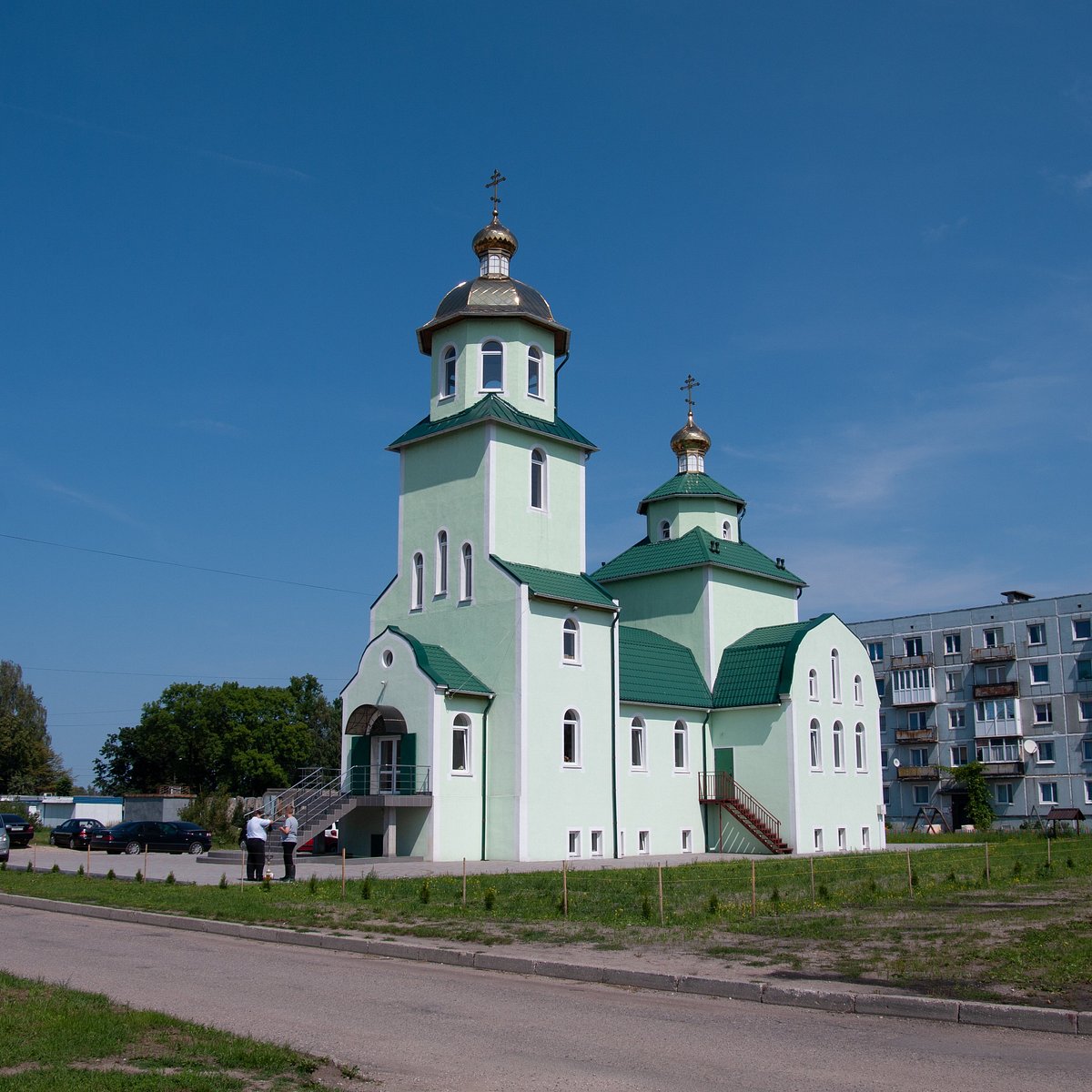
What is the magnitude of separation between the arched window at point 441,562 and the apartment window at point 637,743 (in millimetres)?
6570

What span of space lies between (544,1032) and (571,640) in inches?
868

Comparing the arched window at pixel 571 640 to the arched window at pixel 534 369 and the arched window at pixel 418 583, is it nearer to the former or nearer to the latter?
the arched window at pixel 418 583

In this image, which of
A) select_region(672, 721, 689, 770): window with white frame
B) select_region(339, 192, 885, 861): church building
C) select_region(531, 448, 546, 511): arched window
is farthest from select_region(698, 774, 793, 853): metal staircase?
select_region(531, 448, 546, 511): arched window

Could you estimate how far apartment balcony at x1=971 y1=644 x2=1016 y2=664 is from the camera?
57938 millimetres

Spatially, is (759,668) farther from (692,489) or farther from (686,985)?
(686,985)

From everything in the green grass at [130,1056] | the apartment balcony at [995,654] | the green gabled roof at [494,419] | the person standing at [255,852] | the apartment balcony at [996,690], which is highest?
the green gabled roof at [494,419]

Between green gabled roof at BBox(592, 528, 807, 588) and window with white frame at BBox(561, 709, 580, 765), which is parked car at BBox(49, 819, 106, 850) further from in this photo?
green gabled roof at BBox(592, 528, 807, 588)

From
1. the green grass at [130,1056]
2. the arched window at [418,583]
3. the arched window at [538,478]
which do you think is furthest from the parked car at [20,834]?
the green grass at [130,1056]

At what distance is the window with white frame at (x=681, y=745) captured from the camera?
112 ft

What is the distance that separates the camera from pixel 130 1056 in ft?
23.9

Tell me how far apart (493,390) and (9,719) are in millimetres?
54768

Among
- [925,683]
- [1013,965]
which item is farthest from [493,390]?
[925,683]

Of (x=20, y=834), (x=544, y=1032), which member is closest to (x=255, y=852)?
(x=544, y=1032)

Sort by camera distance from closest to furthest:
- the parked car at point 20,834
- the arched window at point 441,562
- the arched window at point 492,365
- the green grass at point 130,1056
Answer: the green grass at point 130,1056 → the arched window at point 441,562 → the arched window at point 492,365 → the parked car at point 20,834
